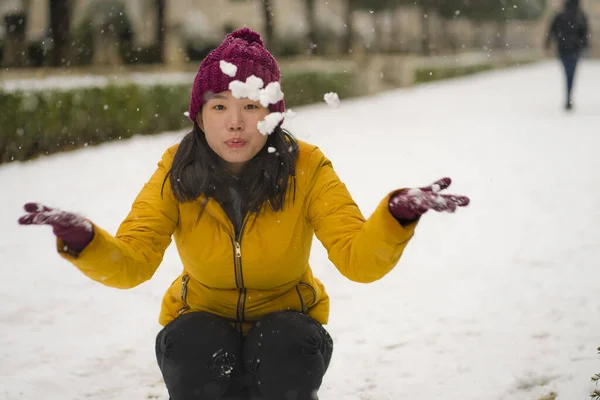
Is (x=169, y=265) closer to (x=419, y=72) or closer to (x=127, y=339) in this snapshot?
(x=127, y=339)

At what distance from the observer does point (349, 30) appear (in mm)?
25359

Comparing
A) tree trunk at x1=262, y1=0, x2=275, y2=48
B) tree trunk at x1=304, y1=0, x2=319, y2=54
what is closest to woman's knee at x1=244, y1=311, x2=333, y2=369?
tree trunk at x1=262, y1=0, x2=275, y2=48

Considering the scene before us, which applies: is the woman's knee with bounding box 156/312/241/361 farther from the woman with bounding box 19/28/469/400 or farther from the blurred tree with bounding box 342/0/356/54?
the blurred tree with bounding box 342/0/356/54

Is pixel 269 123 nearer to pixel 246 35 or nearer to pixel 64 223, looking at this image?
pixel 246 35

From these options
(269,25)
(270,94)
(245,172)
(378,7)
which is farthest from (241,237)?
(378,7)

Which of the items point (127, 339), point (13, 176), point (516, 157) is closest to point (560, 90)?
point (516, 157)

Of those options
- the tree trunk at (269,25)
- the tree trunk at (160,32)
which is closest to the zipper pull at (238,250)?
the tree trunk at (269,25)

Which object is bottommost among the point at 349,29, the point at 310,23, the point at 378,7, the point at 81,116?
the point at 81,116

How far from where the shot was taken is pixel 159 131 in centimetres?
1274

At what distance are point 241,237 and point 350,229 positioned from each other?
1.12ft

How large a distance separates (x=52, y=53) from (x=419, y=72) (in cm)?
1511

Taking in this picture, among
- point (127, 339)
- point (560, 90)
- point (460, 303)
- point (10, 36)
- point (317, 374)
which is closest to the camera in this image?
point (317, 374)

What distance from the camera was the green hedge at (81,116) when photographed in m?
9.20

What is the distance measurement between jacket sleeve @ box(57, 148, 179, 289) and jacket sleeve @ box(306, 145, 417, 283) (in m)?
0.45
